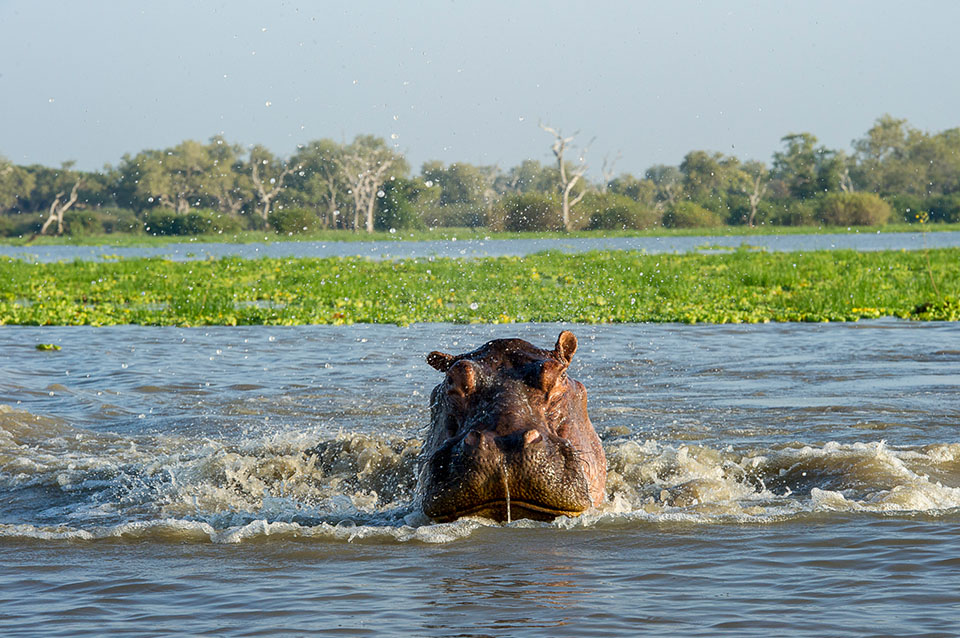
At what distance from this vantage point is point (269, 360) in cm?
1239

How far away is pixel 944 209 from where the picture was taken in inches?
3201

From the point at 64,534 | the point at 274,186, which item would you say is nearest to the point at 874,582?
the point at 64,534

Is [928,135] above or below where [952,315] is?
above

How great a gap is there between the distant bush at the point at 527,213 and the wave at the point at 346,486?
187 ft

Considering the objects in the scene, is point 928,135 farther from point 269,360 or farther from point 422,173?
point 269,360

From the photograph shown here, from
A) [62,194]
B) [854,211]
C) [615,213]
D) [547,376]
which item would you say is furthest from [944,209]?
[547,376]

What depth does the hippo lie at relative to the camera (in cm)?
472

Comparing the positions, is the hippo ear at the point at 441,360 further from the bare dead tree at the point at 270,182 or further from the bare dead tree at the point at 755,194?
the bare dead tree at the point at 755,194

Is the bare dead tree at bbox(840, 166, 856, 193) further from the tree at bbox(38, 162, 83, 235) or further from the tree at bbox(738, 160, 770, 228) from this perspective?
the tree at bbox(38, 162, 83, 235)

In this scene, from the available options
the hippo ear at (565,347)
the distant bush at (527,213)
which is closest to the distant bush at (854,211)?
the distant bush at (527,213)

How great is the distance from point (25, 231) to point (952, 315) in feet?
268

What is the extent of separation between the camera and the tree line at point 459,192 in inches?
2650

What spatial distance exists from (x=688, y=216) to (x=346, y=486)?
74.2m

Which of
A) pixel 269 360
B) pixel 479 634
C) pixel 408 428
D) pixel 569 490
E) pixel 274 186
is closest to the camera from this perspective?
pixel 479 634
